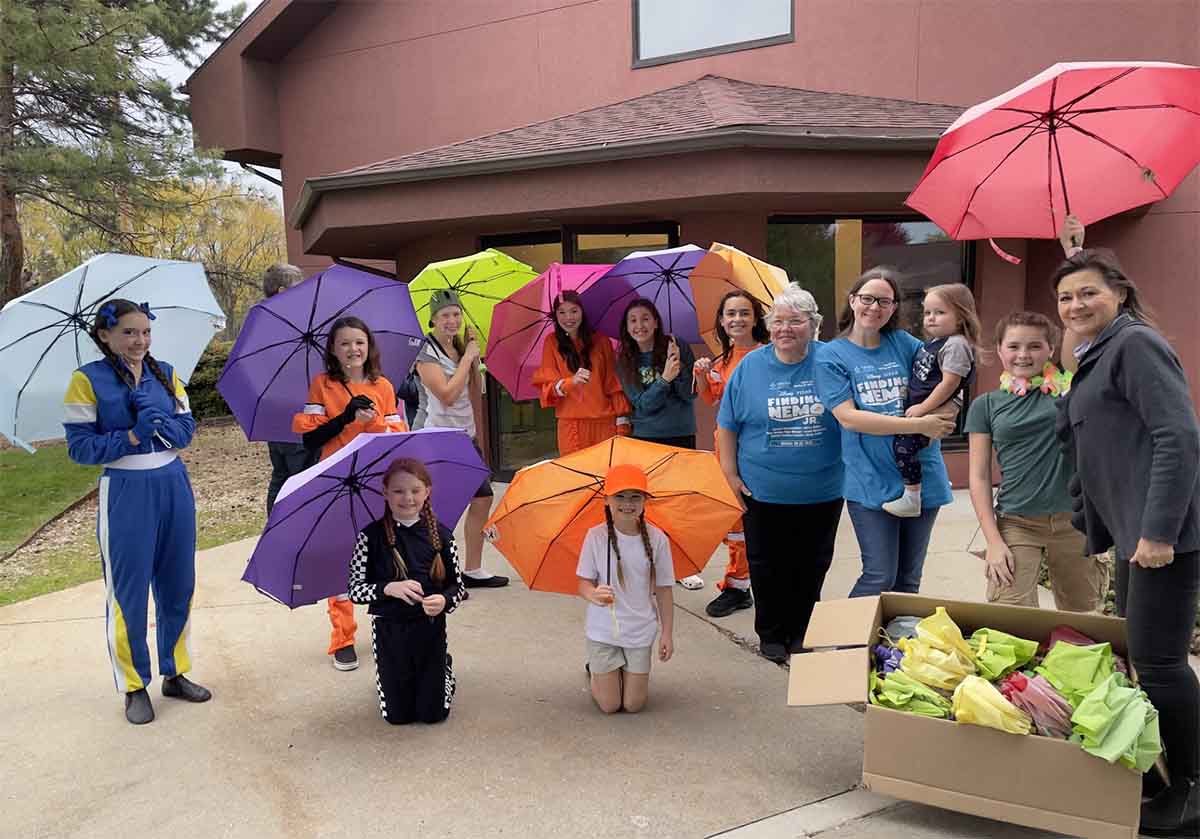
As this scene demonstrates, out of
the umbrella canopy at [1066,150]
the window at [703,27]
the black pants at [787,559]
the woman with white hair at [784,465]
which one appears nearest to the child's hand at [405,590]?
the woman with white hair at [784,465]

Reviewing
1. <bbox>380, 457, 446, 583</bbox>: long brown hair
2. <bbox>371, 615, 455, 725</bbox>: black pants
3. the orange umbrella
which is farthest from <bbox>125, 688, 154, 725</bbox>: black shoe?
the orange umbrella

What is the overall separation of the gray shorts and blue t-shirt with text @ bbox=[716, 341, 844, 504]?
3.02 ft

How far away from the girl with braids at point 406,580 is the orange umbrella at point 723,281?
2.13 metres

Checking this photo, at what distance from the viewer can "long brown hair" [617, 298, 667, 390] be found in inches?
186

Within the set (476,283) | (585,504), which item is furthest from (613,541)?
(476,283)

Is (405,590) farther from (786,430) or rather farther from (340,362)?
(786,430)

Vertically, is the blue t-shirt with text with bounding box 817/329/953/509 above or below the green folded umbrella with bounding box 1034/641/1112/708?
above

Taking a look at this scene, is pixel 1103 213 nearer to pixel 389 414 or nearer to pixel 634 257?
pixel 634 257

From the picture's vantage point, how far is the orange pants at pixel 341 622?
392 cm

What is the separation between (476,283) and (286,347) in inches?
70.1

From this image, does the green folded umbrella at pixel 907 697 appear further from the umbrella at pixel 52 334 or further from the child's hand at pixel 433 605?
the umbrella at pixel 52 334

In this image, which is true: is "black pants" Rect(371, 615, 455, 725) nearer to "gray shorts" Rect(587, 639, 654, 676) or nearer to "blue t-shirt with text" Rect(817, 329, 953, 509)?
"gray shorts" Rect(587, 639, 654, 676)

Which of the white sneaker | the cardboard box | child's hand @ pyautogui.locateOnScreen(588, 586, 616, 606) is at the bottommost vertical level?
the cardboard box

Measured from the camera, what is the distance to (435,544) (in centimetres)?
337
